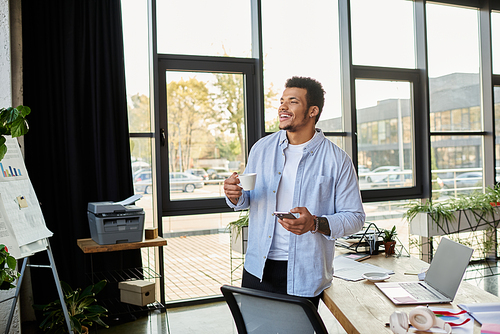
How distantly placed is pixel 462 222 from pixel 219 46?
3.02m

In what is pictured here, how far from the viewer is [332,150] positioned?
1.95m

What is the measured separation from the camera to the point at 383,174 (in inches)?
178

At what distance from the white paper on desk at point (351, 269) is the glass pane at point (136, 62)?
2146mm

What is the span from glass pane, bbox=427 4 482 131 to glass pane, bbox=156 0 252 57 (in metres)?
2.23

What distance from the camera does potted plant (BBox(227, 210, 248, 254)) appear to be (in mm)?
3578

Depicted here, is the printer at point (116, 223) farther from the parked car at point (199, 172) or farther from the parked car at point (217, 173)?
the parked car at point (217, 173)

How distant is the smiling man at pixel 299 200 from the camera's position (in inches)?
72.3

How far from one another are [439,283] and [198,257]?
2.49 metres

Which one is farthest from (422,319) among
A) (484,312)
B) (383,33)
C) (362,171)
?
(383,33)

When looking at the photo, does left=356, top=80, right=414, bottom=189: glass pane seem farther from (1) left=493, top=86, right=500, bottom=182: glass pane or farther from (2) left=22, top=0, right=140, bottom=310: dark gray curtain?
(2) left=22, top=0, right=140, bottom=310: dark gray curtain

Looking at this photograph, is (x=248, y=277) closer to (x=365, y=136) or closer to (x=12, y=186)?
(x=12, y=186)

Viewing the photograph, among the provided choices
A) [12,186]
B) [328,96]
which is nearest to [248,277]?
[12,186]

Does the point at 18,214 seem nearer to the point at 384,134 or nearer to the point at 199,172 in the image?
the point at 199,172

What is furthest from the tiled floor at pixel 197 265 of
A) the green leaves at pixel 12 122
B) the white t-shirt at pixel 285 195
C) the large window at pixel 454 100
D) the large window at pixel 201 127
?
the large window at pixel 454 100
